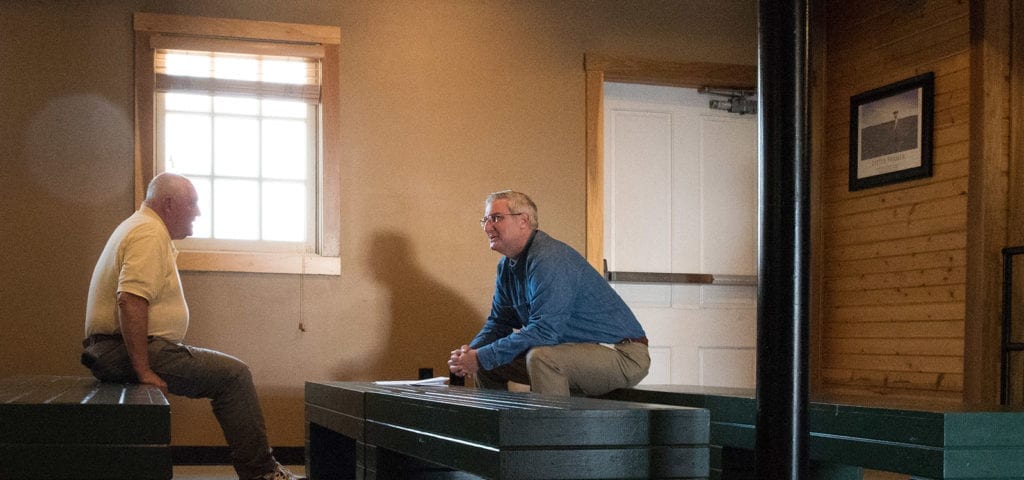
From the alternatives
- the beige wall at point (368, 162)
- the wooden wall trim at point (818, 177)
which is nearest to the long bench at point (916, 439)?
the beige wall at point (368, 162)

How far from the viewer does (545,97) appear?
5387 mm

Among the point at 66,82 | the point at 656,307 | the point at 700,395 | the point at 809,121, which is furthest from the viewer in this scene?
the point at 656,307

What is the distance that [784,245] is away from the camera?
4.79ft

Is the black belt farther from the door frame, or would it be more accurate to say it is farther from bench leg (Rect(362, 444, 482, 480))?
the door frame

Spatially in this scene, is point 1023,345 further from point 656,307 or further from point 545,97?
point 545,97

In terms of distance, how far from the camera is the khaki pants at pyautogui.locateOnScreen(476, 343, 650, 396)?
3.64 meters

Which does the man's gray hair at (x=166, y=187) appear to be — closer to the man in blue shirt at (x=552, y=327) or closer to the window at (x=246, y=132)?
the window at (x=246, y=132)

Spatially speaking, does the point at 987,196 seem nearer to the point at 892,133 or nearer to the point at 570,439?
the point at 892,133

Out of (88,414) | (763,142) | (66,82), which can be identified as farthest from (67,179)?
(763,142)

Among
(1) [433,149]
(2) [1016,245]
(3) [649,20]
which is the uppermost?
(3) [649,20]

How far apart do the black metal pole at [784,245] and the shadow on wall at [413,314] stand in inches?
147

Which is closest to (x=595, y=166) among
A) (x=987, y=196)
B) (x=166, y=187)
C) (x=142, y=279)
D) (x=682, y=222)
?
(x=682, y=222)

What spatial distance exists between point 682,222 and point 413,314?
1.51 metres

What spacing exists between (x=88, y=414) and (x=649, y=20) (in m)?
3.99
